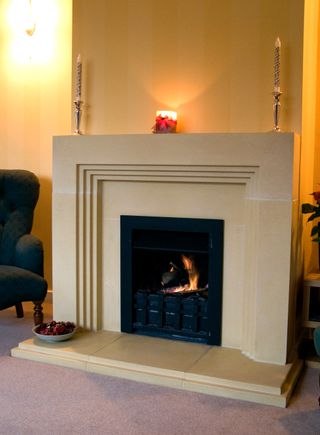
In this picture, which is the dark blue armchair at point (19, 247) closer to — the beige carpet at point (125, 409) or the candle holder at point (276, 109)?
the beige carpet at point (125, 409)

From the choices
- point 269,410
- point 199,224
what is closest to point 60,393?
point 269,410

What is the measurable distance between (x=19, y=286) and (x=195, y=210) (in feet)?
3.71

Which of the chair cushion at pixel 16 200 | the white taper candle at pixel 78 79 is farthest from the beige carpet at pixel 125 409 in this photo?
the white taper candle at pixel 78 79

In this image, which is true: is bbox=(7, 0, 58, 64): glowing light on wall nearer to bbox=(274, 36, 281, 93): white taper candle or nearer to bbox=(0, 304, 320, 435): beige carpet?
bbox=(274, 36, 281, 93): white taper candle

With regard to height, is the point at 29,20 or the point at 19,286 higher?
the point at 29,20

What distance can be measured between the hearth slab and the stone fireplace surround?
12 centimetres

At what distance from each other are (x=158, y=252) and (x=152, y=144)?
698 mm

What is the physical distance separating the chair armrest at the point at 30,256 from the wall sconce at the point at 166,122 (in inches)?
43.0

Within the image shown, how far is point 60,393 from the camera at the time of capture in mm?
2516

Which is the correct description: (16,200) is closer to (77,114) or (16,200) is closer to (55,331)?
(77,114)

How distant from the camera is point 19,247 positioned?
3457mm

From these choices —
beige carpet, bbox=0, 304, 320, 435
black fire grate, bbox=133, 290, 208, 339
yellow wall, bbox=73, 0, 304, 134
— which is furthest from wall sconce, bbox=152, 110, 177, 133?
beige carpet, bbox=0, 304, 320, 435

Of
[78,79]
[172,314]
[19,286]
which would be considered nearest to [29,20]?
[78,79]

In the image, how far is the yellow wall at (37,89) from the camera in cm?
396
